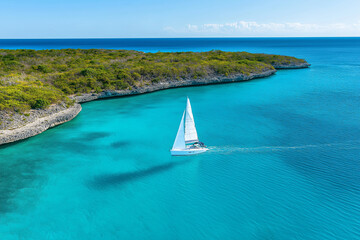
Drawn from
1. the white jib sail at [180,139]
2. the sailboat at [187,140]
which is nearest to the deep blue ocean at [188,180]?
the sailboat at [187,140]

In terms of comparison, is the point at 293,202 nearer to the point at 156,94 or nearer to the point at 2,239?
the point at 2,239

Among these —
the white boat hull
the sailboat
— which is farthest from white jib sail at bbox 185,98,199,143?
the white boat hull

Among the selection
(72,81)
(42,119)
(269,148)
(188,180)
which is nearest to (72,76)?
(72,81)

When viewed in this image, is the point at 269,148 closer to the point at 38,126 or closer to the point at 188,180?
the point at 188,180

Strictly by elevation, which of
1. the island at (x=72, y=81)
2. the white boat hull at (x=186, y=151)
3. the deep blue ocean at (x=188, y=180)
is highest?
the island at (x=72, y=81)

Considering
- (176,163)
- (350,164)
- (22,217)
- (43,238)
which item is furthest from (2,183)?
(350,164)

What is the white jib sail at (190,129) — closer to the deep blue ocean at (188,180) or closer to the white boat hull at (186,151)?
the white boat hull at (186,151)

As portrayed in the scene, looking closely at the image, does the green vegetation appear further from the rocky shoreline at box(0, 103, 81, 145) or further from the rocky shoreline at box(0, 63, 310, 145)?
the rocky shoreline at box(0, 103, 81, 145)

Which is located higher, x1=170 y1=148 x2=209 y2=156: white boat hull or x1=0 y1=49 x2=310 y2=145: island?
x1=0 y1=49 x2=310 y2=145: island
